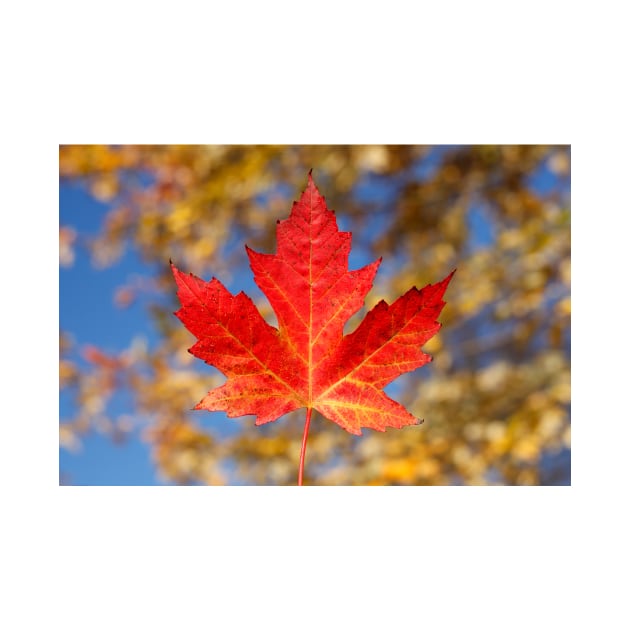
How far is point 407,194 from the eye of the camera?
99.5 inches

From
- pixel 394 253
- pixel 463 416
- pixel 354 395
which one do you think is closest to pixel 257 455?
pixel 463 416

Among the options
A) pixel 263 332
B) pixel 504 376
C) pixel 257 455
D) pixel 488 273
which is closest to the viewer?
pixel 263 332

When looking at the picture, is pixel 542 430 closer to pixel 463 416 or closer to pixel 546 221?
pixel 463 416

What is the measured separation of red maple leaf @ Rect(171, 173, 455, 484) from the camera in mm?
390

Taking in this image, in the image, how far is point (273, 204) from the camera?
276 cm

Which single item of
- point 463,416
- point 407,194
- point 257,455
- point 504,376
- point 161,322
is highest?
point 407,194

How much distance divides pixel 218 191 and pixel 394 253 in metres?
0.86

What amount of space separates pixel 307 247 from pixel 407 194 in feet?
7.24

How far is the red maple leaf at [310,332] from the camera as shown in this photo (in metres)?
0.39

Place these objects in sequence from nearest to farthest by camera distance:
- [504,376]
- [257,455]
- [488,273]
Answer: [488,273] → [504,376] → [257,455]

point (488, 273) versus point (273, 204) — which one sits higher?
point (273, 204)

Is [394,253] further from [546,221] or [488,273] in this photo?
[546,221]

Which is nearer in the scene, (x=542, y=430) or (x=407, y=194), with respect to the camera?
(x=542, y=430)

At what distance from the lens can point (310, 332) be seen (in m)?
0.41
